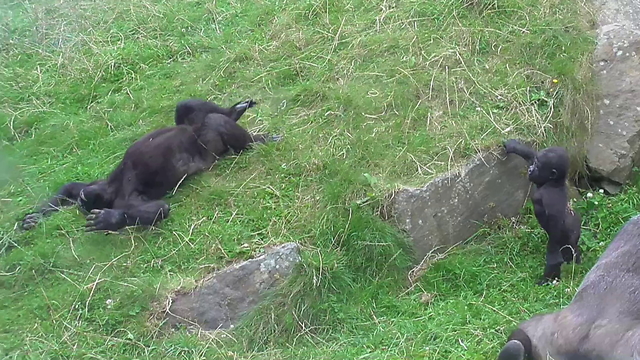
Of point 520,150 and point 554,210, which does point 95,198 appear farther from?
point 554,210

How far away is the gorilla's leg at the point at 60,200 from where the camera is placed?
6.23 meters

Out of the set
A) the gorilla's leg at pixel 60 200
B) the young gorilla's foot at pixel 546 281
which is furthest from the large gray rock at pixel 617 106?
the gorilla's leg at pixel 60 200

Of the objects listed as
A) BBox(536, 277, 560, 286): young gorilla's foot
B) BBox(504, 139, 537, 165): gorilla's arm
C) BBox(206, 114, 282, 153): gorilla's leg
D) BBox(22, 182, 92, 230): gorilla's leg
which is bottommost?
BBox(536, 277, 560, 286): young gorilla's foot

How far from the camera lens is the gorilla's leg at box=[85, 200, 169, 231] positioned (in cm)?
581

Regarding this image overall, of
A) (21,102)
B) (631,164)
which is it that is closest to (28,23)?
(21,102)

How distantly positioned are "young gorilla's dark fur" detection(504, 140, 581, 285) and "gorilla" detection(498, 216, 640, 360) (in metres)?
0.75

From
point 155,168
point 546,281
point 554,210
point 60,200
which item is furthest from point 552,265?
point 60,200

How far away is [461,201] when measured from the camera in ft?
19.7

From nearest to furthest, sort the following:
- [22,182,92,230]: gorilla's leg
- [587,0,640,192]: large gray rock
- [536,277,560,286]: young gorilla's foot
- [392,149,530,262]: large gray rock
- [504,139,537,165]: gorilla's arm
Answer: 1. [536,277,560,286]: young gorilla's foot
2. [392,149,530,262]: large gray rock
3. [504,139,537,165]: gorilla's arm
4. [22,182,92,230]: gorilla's leg
5. [587,0,640,192]: large gray rock

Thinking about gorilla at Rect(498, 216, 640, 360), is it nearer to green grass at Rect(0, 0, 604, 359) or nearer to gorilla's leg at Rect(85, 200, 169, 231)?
green grass at Rect(0, 0, 604, 359)

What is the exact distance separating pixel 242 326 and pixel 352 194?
4.20 ft

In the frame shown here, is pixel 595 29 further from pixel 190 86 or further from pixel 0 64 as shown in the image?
pixel 0 64

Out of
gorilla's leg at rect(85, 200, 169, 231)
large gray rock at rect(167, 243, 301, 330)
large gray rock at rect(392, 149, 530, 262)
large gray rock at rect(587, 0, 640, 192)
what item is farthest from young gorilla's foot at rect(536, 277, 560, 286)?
gorilla's leg at rect(85, 200, 169, 231)

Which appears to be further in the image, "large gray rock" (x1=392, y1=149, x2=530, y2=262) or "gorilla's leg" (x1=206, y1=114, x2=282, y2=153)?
"gorilla's leg" (x1=206, y1=114, x2=282, y2=153)
